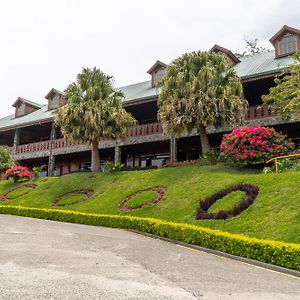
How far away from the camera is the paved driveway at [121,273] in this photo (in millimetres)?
7387

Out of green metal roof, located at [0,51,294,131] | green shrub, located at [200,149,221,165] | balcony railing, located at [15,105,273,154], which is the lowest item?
green shrub, located at [200,149,221,165]

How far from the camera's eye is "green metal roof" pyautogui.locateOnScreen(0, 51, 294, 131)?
90.3 feet

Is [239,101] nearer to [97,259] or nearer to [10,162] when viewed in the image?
[97,259]

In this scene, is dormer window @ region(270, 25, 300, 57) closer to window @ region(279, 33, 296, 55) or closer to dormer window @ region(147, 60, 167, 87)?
window @ region(279, 33, 296, 55)

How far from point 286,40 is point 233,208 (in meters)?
18.7

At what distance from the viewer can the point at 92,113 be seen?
1080 inches

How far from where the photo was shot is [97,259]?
34.7 feet

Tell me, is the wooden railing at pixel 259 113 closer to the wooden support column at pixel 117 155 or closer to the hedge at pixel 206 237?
the wooden support column at pixel 117 155

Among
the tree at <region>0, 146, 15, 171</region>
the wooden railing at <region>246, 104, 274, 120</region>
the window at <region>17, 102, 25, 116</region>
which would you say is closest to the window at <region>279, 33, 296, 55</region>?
the wooden railing at <region>246, 104, 274, 120</region>

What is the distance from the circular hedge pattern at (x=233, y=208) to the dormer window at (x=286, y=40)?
15.6 m

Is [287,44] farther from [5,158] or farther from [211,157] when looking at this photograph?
[5,158]

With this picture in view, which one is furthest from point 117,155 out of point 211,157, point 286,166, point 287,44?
point 287,44

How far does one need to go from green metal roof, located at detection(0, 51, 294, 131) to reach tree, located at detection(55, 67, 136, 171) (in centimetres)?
306

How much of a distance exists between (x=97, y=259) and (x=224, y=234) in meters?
4.55
